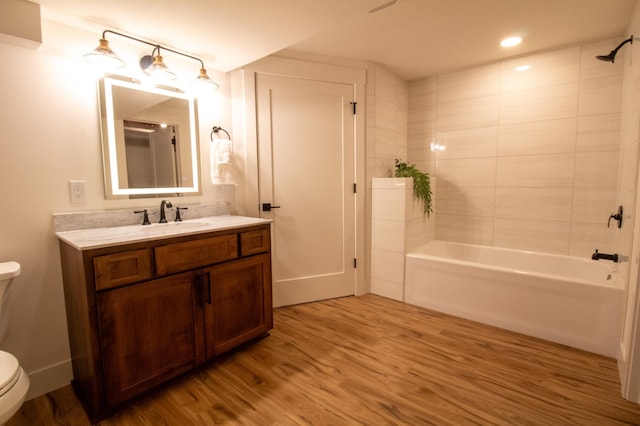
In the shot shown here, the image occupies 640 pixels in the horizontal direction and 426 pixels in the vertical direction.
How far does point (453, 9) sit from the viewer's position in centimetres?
204

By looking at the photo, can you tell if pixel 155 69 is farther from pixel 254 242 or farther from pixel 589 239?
pixel 589 239

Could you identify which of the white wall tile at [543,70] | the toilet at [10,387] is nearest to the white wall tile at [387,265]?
the white wall tile at [543,70]

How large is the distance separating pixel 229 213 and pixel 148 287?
3.43 feet

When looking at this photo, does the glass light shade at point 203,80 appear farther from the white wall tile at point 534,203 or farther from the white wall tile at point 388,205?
the white wall tile at point 534,203

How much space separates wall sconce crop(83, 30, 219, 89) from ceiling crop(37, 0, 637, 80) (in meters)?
0.06

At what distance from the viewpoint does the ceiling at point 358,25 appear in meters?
1.61

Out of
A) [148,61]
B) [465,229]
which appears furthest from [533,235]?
[148,61]

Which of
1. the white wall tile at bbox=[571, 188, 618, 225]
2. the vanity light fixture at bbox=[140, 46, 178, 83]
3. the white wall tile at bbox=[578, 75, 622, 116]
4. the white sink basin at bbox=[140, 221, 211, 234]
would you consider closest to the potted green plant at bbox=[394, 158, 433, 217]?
the white wall tile at bbox=[571, 188, 618, 225]

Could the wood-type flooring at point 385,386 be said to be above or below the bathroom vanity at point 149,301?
below

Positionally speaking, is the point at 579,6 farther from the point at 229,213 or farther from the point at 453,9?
the point at 229,213

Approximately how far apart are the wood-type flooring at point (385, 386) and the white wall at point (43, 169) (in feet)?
1.12

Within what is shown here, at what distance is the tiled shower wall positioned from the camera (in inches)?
100.0

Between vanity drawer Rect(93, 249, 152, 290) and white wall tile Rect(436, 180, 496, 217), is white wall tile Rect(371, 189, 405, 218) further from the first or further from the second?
vanity drawer Rect(93, 249, 152, 290)

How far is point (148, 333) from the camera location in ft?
5.16
